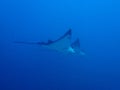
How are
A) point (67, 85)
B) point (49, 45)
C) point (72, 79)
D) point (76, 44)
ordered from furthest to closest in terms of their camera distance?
point (72, 79) < point (67, 85) < point (76, 44) < point (49, 45)

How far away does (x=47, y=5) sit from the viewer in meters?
24.7

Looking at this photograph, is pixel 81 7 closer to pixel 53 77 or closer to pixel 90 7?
pixel 90 7

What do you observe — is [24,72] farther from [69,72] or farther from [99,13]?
[99,13]

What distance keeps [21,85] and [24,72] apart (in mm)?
1717

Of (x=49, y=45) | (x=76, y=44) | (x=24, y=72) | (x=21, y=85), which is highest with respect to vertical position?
(x=24, y=72)

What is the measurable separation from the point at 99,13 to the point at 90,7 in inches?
47.2

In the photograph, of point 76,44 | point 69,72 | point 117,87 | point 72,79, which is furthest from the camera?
point 117,87

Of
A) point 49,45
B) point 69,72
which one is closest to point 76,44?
point 49,45

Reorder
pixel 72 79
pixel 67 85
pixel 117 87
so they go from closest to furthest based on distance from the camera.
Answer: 1. pixel 67 85
2. pixel 72 79
3. pixel 117 87

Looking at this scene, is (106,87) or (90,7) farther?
(90,7)

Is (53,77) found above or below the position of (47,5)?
below

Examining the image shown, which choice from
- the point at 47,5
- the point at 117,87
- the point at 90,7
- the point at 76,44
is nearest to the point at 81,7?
the point at 90,7

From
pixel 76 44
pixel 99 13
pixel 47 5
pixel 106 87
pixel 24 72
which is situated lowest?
pixel 76 44

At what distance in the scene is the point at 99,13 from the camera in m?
24.8
